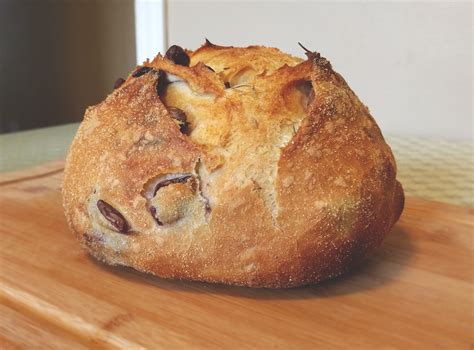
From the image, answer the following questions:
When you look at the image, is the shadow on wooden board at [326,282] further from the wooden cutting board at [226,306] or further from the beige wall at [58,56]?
the beige wall at [58,56]

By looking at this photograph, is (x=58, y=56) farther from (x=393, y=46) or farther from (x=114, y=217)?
(x=114, y=217)

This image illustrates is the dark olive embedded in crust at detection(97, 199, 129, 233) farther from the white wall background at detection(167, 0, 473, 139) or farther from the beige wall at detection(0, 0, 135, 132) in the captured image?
the beige wall at detection(0, 0, 135, 132)

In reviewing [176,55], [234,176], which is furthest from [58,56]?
[234,176]

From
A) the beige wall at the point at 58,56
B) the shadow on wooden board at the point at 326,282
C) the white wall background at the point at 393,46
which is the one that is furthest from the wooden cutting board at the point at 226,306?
the beige wall at the point at 58,56

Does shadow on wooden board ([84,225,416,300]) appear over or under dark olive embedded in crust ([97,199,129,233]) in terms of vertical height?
under

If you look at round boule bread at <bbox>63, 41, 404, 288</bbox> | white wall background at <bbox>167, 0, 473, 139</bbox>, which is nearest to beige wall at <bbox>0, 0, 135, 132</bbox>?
white wall background at <bbox>167, 0, 473, 139</bbox>
